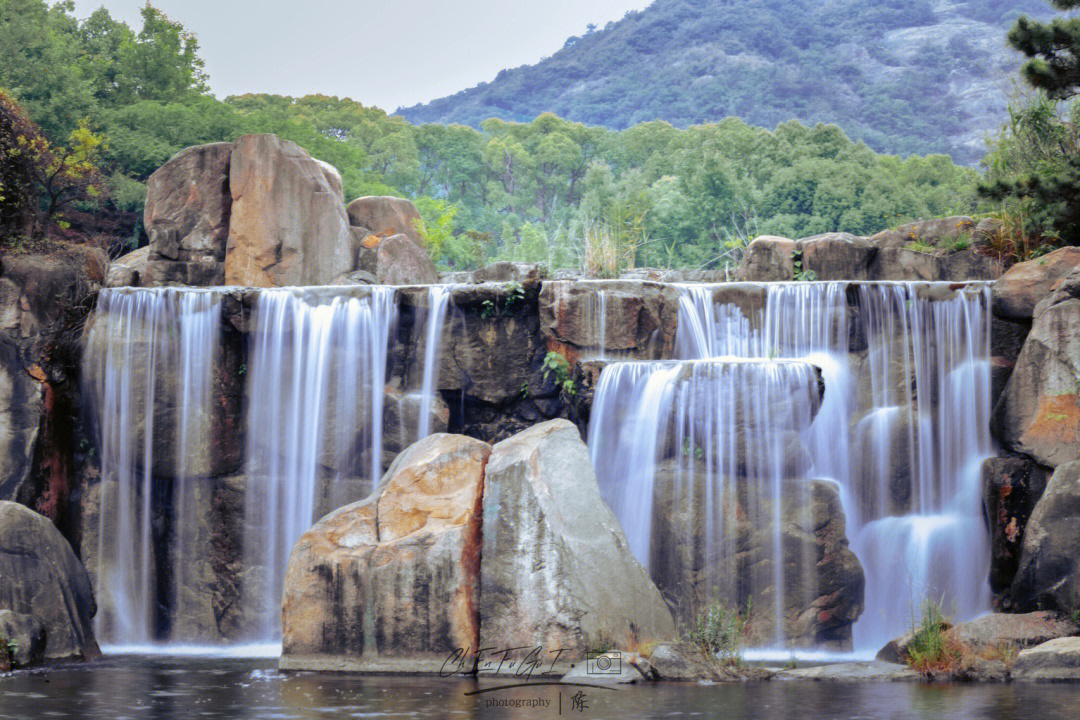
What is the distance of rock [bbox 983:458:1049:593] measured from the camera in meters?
16.6

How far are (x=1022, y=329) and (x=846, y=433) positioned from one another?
10.6 ft

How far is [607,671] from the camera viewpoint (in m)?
12.5

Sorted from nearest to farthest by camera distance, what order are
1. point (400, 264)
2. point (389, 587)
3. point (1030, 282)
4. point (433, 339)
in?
point (389, 587) < point (1030, 282) < point (433, 339) < point (400, 264)

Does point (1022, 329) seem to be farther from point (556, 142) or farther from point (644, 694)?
point (556, 142)

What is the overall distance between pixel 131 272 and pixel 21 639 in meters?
10.2

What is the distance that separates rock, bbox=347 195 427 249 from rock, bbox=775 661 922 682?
602 inches

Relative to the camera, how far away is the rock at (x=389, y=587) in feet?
43.5

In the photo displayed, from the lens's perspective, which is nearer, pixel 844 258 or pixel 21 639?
pixel 21 639

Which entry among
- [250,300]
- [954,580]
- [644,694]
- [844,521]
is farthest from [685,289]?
[644,694]

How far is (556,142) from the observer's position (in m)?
77.0

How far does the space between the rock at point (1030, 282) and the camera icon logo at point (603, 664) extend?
8975mm

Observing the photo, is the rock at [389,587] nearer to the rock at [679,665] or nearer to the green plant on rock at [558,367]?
the rock at [679,665]

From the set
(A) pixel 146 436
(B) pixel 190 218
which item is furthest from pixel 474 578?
(B) pixel 190 218

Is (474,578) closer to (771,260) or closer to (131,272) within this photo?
(771,260)
